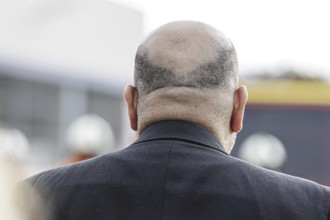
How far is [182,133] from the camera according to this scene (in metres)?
2.78

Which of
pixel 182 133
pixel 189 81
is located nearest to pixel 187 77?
pixel 189 81

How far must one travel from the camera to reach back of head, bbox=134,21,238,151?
2.80m

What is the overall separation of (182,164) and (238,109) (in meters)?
0.28

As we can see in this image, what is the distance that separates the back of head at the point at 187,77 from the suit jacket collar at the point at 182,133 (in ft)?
0.06

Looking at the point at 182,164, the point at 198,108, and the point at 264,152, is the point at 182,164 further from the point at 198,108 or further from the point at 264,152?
the point at 264,152

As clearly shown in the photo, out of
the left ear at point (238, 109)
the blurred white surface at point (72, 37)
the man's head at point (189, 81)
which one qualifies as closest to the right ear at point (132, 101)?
the man's head at point (189, 81)

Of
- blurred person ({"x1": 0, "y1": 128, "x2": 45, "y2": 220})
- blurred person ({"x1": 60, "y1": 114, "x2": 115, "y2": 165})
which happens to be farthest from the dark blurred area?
blurred person ({"x1": 0, "y1": 128, "x2": 45, "y2": 220})

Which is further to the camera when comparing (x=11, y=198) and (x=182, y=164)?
(x=182, y=164)

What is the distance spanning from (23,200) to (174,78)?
0.86m

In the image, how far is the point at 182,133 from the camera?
9.12ft

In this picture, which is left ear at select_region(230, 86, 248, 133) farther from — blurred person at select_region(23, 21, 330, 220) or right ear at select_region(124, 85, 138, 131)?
right ear at select_region(124, 85, 138, 131)

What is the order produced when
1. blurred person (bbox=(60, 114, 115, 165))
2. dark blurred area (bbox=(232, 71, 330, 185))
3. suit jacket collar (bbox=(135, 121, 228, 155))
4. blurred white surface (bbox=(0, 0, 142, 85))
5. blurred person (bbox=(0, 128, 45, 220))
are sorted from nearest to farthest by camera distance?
1. blurred person (bbox=(0, 128, 45, 220))
2. suit jacket collar (bbox=(135, 121, 228, 155))
3. blurred person (bbox=(60, 114, 115, 165))
4. dark blurred area (bbox=(232, 71, 330, 185))
5. blurred white surface (bbox=(0, 0, 142, 85))

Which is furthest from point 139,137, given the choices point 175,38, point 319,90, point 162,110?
point 319,90

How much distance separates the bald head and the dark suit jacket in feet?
0.42
